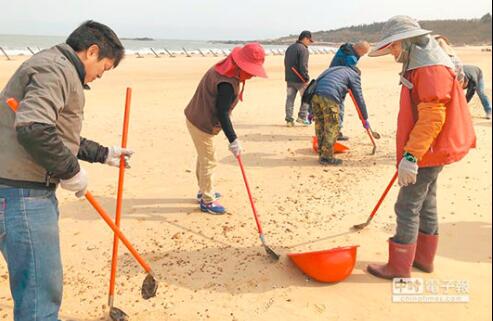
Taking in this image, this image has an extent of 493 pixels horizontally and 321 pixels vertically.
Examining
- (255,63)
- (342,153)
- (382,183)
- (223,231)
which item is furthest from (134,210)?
(342,153)

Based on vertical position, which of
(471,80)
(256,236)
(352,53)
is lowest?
(256,236)

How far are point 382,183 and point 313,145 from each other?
168 cm

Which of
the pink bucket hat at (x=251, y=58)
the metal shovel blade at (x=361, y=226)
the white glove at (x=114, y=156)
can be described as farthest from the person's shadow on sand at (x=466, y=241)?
the white glove at (x=114, y=156)

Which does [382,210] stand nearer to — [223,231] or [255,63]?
[223,231]

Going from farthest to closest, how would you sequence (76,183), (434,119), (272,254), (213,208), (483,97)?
(483,97), (213,208), (272,254), (434,119), (76,183)

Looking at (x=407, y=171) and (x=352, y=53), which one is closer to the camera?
(x=407, y=171)

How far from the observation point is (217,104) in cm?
418

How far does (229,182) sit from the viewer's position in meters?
5.88

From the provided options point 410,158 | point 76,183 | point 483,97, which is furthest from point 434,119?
point 483,97

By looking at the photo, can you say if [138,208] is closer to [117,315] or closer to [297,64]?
[117,315]

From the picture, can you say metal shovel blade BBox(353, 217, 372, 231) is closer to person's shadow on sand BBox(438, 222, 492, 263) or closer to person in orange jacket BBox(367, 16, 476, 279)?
person's shadow on sand BBox(438, 222, 492, 263)

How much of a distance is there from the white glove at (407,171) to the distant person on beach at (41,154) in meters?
2.04

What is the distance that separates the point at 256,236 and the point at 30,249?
2.46 metres

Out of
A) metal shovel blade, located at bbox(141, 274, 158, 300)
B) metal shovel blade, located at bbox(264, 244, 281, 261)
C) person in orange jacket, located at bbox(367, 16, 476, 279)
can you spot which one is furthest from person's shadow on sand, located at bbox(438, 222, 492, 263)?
metal shovel blade, located at bbox(141, 274, 158, 300)
